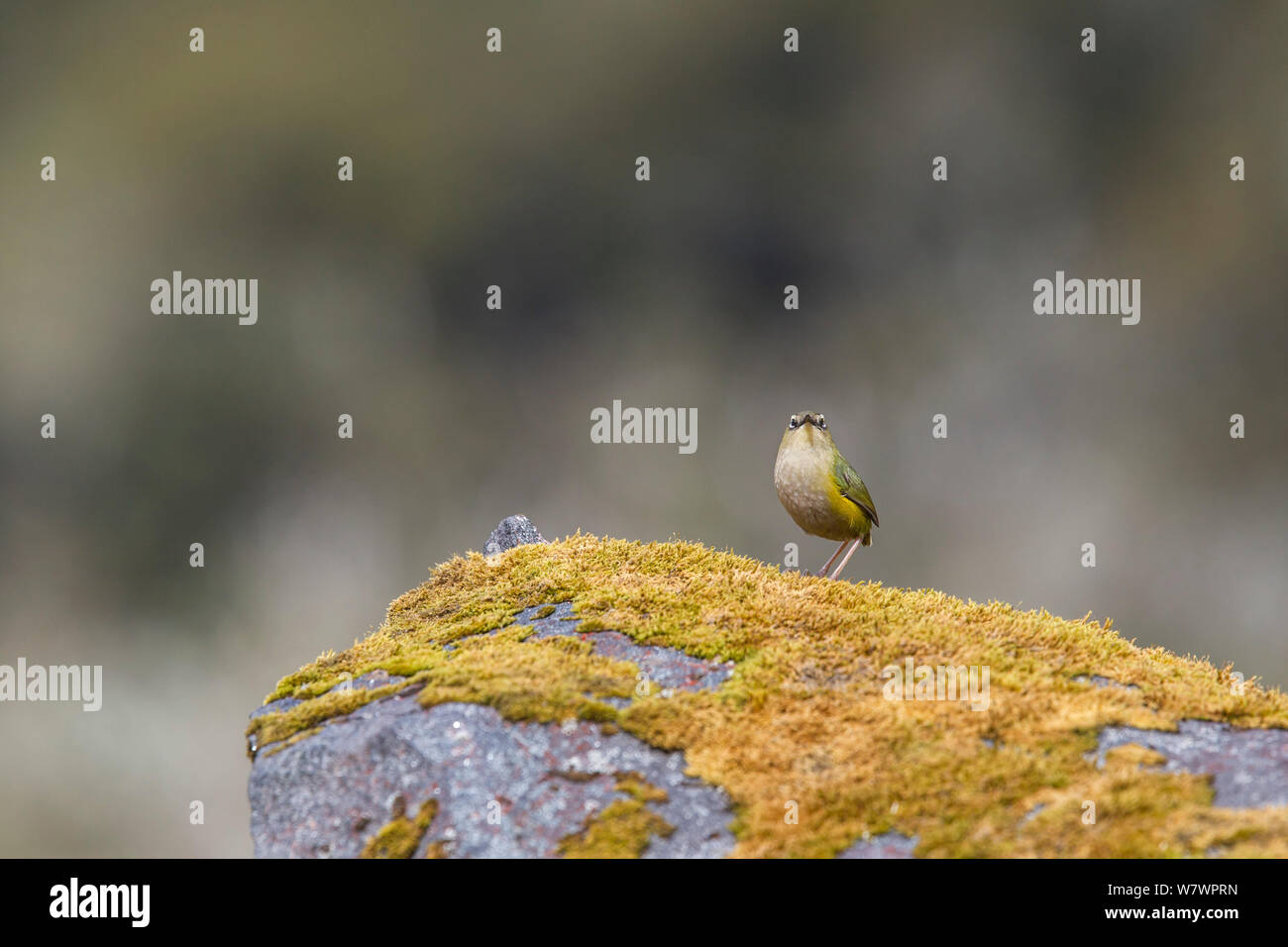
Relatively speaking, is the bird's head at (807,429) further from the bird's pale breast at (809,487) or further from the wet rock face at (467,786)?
the wet rock face at (467,786)

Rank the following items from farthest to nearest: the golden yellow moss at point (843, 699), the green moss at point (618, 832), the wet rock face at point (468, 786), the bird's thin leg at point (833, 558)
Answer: the bird's thin leg at point (833, 558), the wet rock face at point (468, 786), the green moss at point (618, 832), the golden yellow moss at point (843, 699)

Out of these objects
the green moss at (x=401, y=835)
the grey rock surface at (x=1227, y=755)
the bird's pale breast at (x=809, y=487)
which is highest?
the bird's pale breast at (x=809, y=487)

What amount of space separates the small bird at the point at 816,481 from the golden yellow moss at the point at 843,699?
2.56 ft

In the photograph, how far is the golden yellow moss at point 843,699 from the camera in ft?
14.6

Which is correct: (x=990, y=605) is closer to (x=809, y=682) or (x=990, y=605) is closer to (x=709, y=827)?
(x=809, y=682)

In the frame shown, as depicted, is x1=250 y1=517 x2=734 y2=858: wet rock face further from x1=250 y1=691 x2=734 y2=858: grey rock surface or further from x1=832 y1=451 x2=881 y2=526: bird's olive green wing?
x1=832 y1=451 x2=881 y2=526: bird's olive green wing

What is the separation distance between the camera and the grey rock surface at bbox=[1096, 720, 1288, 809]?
4480 millimetres

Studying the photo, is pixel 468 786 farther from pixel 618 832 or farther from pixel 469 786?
pixel 618 832

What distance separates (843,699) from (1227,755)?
194 cm

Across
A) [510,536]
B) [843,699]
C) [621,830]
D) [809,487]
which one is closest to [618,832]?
[621,830]

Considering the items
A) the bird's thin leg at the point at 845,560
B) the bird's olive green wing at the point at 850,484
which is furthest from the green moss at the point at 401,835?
the bird's olive green wing at the point at 850,484

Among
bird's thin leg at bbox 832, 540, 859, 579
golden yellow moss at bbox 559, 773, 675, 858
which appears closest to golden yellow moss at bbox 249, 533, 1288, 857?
golden yellow moss at bbox 559, 773, 675, 858
